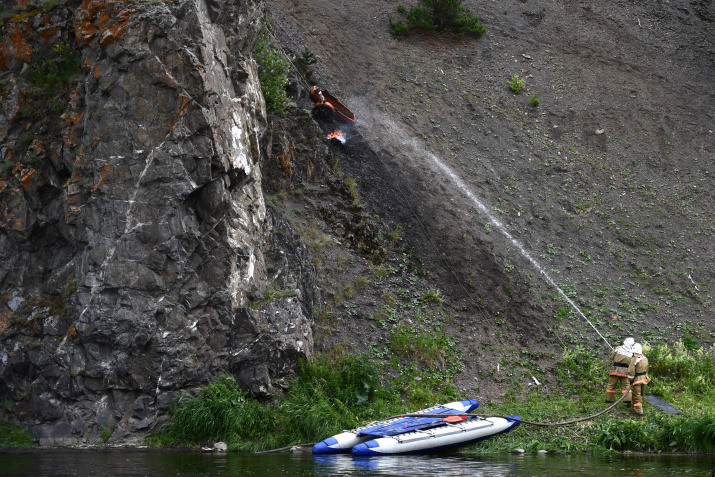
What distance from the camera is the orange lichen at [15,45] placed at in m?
19.2

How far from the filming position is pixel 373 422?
16.1 metres

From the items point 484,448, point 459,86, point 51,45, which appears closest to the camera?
point 484,448

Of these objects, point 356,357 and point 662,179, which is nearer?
point 356,357

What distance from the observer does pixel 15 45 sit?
19.2m

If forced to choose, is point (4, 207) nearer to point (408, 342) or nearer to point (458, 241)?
point (408, 342)

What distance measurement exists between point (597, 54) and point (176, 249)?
2773 centimetres

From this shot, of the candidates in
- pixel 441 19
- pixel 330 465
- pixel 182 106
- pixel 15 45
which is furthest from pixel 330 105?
pixel 330 465

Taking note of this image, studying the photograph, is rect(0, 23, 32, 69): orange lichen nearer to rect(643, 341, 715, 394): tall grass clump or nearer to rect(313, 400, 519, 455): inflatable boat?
rect(313, 400, 519, 455): inflatable boat

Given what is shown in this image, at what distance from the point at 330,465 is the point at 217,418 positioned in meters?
4.27

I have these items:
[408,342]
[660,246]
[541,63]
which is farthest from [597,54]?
[408,342]

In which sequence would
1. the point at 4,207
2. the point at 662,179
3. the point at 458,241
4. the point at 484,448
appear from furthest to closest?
the point at 662,179, the point at 458,241, the point at 4,207, the point at 484,448

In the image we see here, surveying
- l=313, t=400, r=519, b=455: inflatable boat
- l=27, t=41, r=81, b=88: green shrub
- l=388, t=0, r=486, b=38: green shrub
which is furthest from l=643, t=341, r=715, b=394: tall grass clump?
l=388, t=0, r=486, b=38: green shrub

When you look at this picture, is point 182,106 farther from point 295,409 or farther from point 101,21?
point 295,409

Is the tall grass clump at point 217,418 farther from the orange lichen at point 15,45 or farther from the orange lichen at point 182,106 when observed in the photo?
the orange lichen at point 15,45
